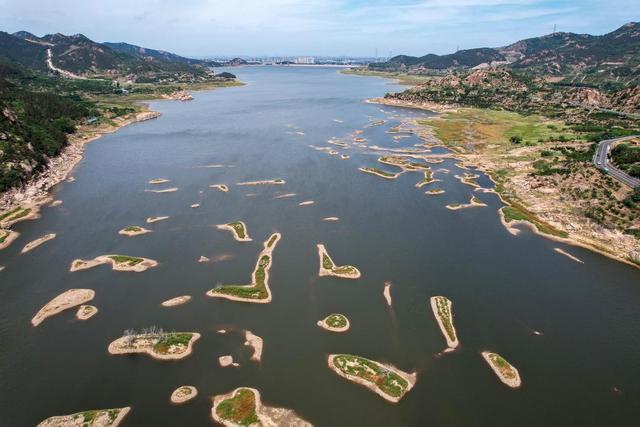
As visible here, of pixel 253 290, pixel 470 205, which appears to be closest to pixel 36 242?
pixel 253 290

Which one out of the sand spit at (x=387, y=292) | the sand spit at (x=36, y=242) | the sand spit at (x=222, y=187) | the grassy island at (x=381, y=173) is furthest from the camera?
the grassy island at (x=381, y=173)

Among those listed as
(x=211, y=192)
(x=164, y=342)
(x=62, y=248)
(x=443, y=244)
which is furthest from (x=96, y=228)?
(x=443, y=244)

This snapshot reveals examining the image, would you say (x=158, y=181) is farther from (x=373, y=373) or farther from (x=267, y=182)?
(x=373, y=373)

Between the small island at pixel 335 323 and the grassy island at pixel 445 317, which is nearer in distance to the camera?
the grassy island at pixel 445 317

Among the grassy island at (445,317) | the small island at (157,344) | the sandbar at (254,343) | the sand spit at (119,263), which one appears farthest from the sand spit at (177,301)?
the grassy island at (445,317)

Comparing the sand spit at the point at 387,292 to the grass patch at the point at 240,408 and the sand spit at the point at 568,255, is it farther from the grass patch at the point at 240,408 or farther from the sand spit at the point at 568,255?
the sand spit at the point at 568,255

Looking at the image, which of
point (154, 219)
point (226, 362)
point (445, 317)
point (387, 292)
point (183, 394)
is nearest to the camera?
point (183, 394)

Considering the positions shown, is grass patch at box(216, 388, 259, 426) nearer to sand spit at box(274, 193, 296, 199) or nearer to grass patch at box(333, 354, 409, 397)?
grass patch at box(333, 354, 409, 397)
